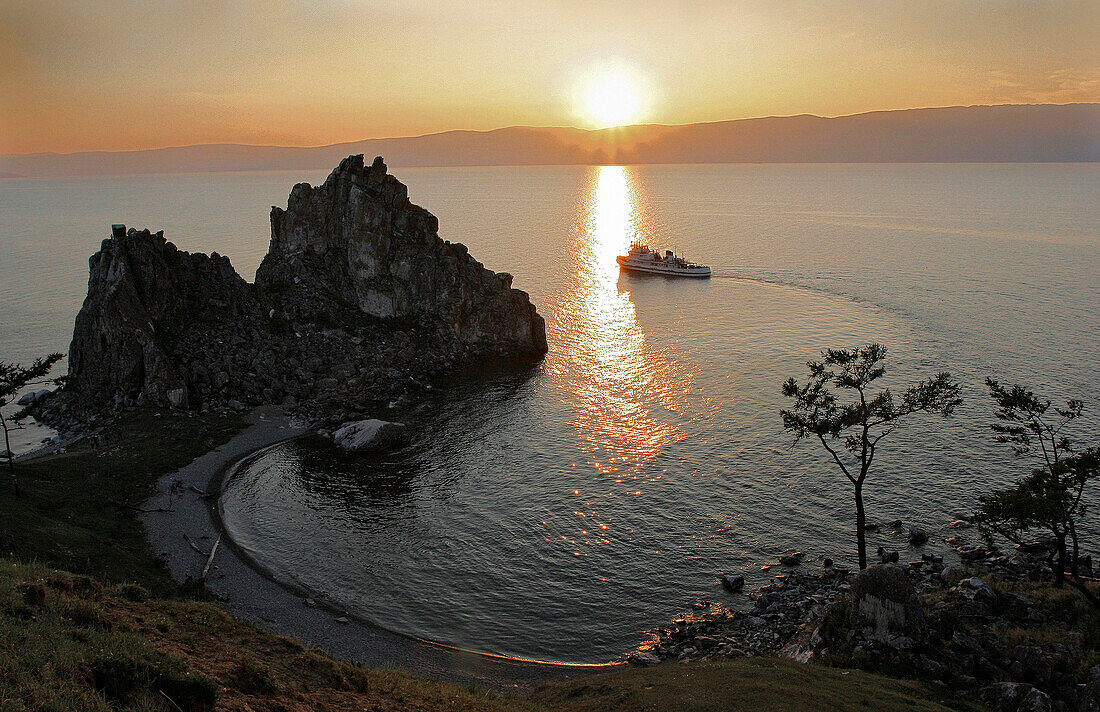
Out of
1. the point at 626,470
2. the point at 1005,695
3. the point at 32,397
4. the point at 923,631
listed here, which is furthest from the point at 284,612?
the point at 32,397

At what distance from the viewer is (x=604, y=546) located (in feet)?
160

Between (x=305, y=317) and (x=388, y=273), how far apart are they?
1313 cm

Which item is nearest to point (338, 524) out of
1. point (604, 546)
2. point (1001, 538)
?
point (604, 546)

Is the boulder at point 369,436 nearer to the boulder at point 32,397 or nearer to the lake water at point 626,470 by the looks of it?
the lake water at point 626,470

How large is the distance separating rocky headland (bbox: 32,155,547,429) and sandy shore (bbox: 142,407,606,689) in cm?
1907

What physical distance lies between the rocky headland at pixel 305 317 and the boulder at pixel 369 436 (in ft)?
17.1

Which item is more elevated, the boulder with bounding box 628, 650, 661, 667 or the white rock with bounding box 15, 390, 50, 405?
the white rock with bounding box 15, 390, 50, 405

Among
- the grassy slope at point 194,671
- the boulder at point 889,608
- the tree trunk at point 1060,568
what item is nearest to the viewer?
the grassy slope at point 194,671

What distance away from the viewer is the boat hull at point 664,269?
145 meters

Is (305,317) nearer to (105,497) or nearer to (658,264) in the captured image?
(105,497)

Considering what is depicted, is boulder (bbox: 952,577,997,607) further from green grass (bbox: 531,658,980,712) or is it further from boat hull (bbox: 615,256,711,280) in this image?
boat hull (bbox: 615,256,711,280)

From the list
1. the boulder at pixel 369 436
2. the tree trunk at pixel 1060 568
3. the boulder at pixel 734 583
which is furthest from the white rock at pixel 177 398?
the tree trunk at pixel 1060 568

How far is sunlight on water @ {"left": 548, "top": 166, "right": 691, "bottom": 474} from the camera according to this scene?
6581cm

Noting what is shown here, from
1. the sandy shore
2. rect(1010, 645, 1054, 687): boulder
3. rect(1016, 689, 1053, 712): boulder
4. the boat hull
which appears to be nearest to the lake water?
the sandy shore
